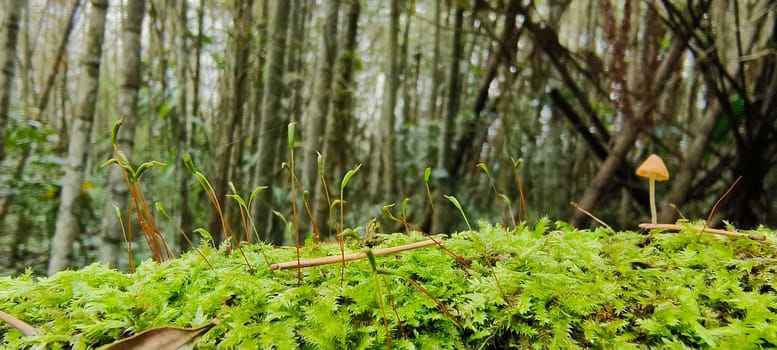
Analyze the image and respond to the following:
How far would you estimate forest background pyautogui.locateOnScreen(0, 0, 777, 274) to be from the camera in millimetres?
3229

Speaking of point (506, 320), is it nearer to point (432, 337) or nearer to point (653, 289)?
point (432, 337)

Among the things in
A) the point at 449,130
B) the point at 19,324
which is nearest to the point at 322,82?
the point at 449,130

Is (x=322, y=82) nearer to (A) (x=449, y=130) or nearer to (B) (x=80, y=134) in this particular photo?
(A) (x=449, y=130)

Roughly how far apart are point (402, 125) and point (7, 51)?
13.0 ft

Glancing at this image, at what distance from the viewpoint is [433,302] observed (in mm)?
733

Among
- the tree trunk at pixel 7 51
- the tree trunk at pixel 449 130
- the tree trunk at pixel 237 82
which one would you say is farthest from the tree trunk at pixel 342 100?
the tree trunk at pixel 7 51

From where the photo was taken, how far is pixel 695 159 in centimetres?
352

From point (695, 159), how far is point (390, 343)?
12.2 feet

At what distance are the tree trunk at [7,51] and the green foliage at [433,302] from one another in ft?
8.63

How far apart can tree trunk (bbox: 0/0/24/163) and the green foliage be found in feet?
8.63

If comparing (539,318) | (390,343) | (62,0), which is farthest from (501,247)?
(62,0)

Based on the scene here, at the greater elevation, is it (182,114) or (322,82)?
(322,82)

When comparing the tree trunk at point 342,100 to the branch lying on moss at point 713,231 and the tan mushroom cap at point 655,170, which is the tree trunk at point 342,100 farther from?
the branch lying on moss at point 713,231

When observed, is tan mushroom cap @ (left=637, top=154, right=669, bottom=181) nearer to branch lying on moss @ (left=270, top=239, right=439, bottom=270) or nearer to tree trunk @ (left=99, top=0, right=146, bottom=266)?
branch lying on moss @ (left=270, top=239, right=439, bottom=270)
